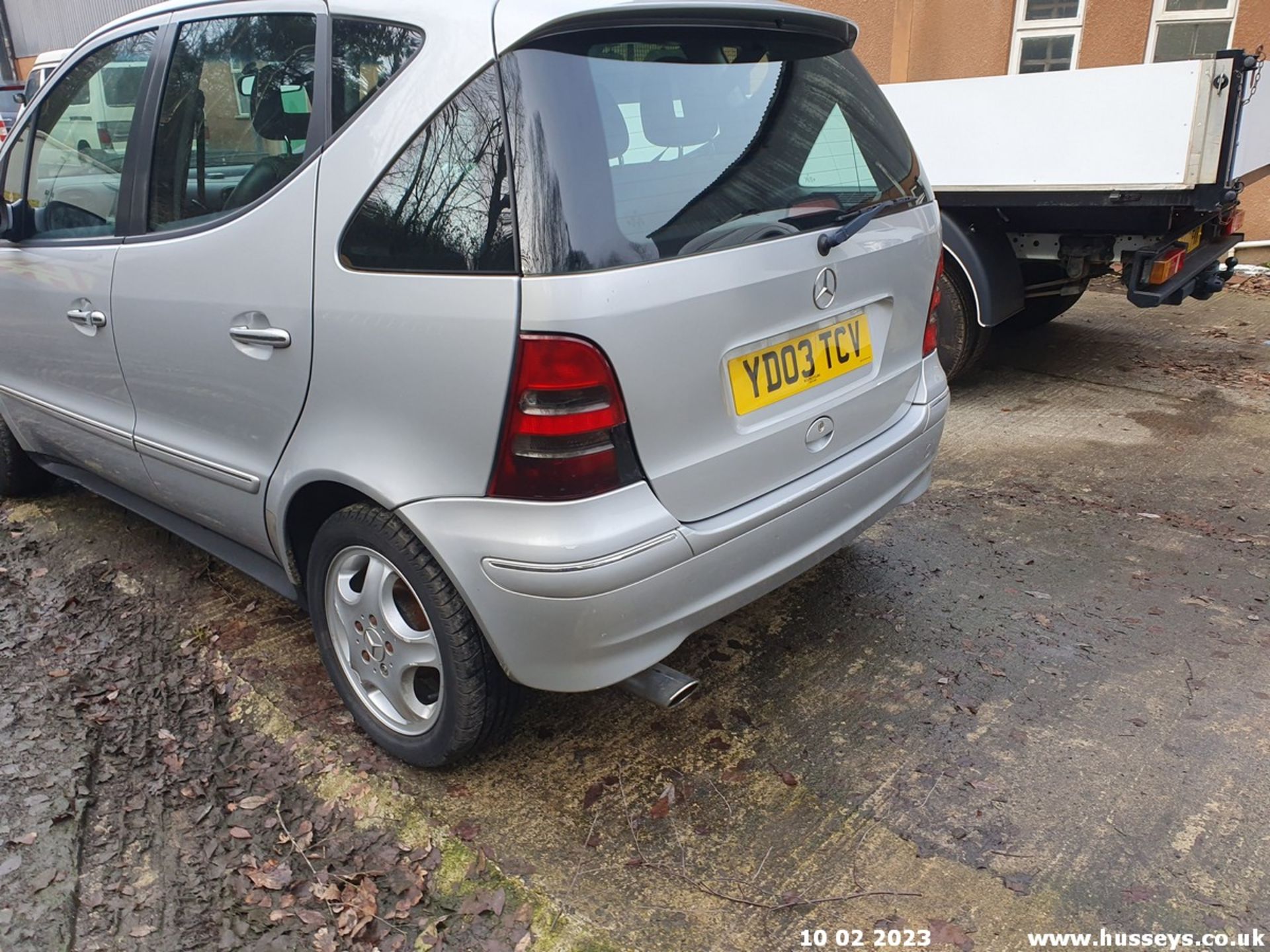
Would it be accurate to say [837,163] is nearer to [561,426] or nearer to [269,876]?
[561,426]

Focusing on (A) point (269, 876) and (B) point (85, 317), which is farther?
(B) point (85, 317)

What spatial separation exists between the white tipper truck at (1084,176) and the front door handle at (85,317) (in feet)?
12.7

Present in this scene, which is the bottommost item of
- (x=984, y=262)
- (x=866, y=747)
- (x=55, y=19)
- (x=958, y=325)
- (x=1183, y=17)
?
(x=866, y=747)

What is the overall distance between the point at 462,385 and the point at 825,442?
96 centimetres

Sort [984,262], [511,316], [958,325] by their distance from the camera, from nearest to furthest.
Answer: [511,316], [984,262], [958,325]

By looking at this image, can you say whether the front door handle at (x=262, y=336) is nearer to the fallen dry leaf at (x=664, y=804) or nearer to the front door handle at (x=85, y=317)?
the front door handle at (x=85, y=317)

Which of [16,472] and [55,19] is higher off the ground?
[55,19]

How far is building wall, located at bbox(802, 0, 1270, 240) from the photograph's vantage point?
760 cm

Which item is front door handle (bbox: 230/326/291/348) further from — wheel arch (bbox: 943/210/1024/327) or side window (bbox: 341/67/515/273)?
wheel arch (bbox: 943/210/1024/327)

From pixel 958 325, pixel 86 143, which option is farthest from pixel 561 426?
pixel 958 325

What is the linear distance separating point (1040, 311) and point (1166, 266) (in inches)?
67.6

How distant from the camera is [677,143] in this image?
7.02 ft

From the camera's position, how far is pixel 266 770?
2.60 meters

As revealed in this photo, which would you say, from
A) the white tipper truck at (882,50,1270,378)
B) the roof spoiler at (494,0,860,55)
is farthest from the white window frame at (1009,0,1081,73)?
the roof spoiler at (494,0,860,55)
